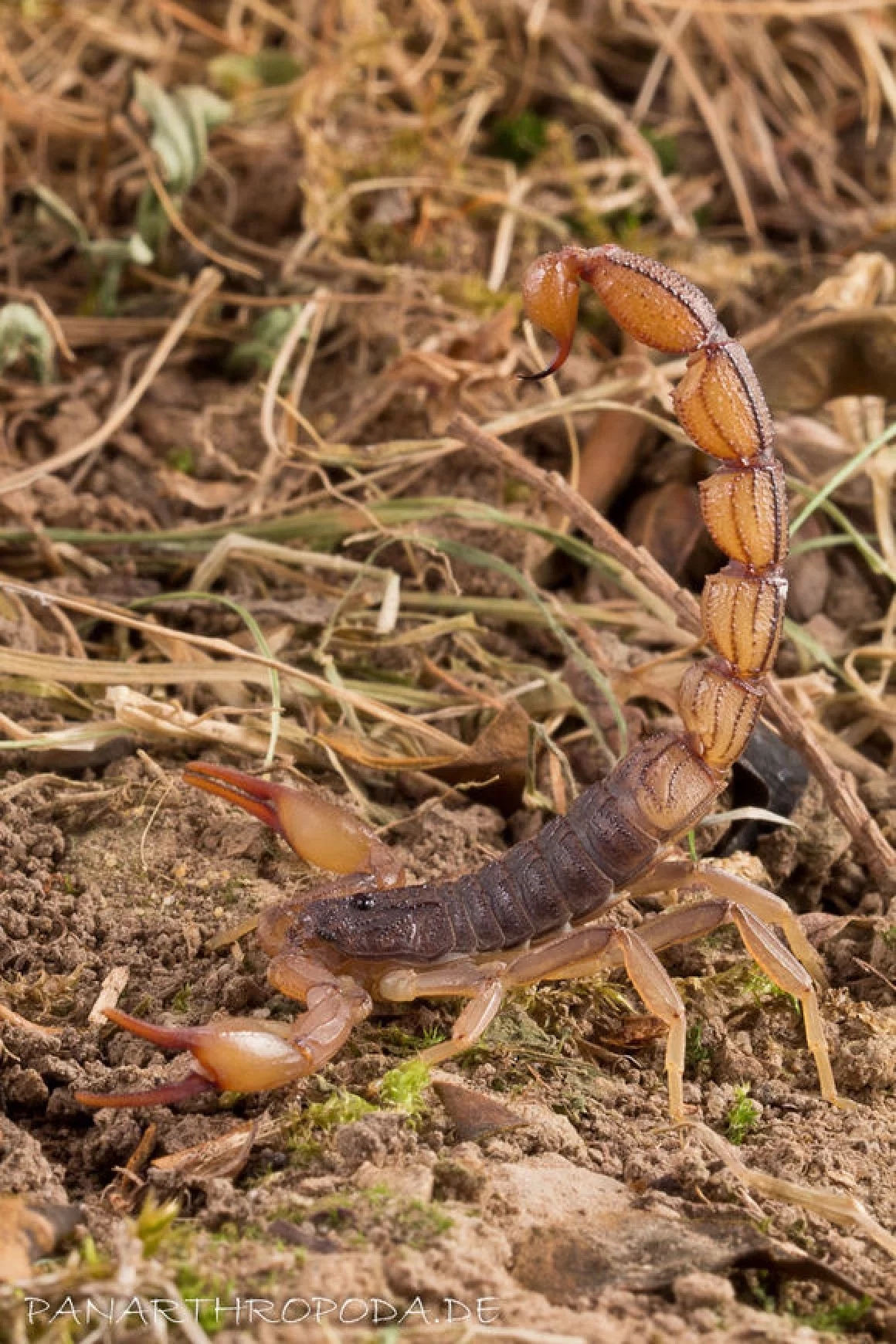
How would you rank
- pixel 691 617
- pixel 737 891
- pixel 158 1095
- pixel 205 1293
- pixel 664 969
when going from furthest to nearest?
pixel 691 617
pixel 737 891
pixel 664 969
pixel 158 1095
pixel 205 1293

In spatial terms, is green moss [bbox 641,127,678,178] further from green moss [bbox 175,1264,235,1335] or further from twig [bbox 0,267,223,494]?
green moss [bbox 175,1264,235,1335]

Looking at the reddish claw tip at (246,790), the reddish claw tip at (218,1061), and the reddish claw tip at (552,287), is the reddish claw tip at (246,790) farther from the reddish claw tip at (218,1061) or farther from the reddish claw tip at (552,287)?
the reddish claw tip at (552,287)

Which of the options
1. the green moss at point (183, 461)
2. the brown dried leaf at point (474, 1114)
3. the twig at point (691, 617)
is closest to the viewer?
the brown dried leaf at point (474, 1114)

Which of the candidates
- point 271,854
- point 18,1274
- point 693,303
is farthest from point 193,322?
point 18,1274

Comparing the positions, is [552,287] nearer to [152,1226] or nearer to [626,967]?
[626,967]

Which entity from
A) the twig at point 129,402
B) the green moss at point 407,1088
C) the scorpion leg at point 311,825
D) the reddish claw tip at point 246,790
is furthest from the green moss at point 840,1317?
the twig at point 129,402

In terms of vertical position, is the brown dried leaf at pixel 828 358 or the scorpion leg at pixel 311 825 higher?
the brown dried leaf at pixel 828 358

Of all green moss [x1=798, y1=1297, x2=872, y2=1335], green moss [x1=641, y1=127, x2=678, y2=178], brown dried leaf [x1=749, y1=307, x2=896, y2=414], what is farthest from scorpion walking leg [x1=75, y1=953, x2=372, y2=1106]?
green moss [x1=641, y1=127, x2=678, y2=178]

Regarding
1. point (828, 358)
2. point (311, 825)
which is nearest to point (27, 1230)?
point (311, 825)
